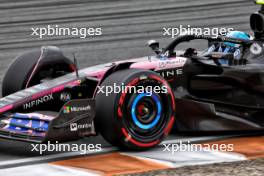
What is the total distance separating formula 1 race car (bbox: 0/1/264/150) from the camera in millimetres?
7270

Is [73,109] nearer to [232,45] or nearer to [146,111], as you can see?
[146,111]

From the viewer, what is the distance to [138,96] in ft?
24.6

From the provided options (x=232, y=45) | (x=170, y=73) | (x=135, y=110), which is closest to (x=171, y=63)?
(x=170, y=73)

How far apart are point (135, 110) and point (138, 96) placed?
0.14 m

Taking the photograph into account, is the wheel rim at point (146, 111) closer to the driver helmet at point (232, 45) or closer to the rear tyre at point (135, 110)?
the rear tyre at point (135, 110)

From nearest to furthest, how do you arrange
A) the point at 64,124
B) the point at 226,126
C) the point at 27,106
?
the point at 64,124 < the point at 27,106 < the point at 226,126

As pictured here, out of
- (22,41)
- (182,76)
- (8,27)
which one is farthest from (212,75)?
(8,27)

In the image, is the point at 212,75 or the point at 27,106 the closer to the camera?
the point at 27,106

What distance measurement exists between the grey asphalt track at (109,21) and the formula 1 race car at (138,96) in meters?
4.74

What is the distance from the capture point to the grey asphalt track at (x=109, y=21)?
1428cm

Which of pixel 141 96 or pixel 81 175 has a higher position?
pixel 141 96

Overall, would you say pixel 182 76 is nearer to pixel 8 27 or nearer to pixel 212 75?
pixel 212 75

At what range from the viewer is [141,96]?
7547mm

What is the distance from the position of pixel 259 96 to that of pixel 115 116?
77.5 inches
